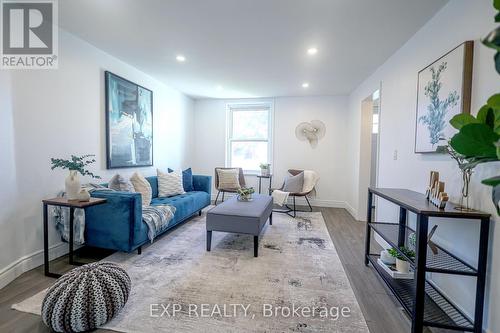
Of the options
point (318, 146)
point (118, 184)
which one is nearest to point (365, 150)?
point (318, 146)

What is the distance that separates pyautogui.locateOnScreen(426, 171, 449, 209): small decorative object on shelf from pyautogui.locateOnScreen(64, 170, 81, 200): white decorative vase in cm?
294

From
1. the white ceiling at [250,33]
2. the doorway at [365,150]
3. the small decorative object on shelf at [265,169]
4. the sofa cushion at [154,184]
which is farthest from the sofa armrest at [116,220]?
the doorway at [365,150]

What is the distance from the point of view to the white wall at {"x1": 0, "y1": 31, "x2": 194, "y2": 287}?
1.99 m

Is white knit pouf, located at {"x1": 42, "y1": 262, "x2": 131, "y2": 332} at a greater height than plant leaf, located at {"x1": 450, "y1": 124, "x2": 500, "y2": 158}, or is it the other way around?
plant leaf, located at {"x1": 450, "y1": 124, "x2": 500, "y2": 158}

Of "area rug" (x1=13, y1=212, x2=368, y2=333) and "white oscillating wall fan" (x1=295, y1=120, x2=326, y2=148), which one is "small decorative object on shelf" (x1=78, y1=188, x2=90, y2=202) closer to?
"area rug" (x1=13, y1=212, x2=368, y2=333)

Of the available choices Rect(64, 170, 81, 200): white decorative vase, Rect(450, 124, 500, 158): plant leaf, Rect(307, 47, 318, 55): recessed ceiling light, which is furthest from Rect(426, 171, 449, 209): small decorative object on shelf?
Rect(64, 170, 81, 200): white decorative vase

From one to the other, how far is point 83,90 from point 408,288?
151 inches

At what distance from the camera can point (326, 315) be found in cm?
166

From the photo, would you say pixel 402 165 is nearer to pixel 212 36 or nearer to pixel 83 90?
pixel 212 36

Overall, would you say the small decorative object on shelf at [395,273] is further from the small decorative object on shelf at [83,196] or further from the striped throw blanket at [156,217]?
the small decorative object on shelf at [83,196]

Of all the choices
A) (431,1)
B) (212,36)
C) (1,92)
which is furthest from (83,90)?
(431,1)

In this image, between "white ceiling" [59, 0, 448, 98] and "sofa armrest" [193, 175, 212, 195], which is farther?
"sofa armrest" [193, 175, 212, 195]

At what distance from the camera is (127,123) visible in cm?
337

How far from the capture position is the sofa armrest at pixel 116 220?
7.63 ft
